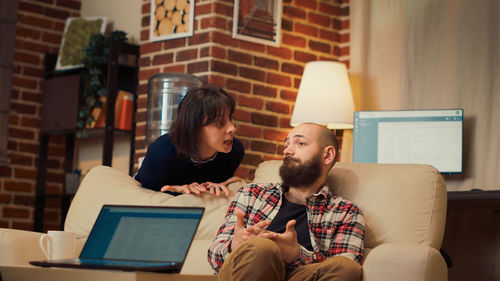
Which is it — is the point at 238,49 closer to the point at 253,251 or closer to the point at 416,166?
the point at 416,166

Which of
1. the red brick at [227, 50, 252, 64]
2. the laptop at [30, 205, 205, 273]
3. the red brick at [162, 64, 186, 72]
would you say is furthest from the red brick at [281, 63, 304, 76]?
the laptop at [30, 205, 205, 273]

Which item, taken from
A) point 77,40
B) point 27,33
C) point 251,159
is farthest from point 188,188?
point 27,33

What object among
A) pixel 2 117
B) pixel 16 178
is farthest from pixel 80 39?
pixel 16 178

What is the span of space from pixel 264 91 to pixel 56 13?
1818 mm

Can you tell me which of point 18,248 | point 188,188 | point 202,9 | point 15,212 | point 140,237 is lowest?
point 15,212

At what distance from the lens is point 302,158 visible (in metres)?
2.54

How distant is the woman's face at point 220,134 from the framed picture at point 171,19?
4.81 ft

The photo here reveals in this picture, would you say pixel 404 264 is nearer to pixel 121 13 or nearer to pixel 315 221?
pixel 315 221

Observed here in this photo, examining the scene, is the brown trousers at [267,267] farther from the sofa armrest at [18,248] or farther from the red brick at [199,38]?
the red brick at [199,38]

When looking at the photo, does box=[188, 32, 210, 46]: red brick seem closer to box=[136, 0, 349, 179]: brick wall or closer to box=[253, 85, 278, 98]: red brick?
box=[136, 0, 349, 179]: brick wall

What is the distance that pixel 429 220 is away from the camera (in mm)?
2348

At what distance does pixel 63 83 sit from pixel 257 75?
1445 mm

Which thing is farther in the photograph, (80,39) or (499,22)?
(80,39)

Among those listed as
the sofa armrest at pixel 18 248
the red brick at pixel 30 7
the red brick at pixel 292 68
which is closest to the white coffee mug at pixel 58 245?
the sofa armrest at pixel 18 248
